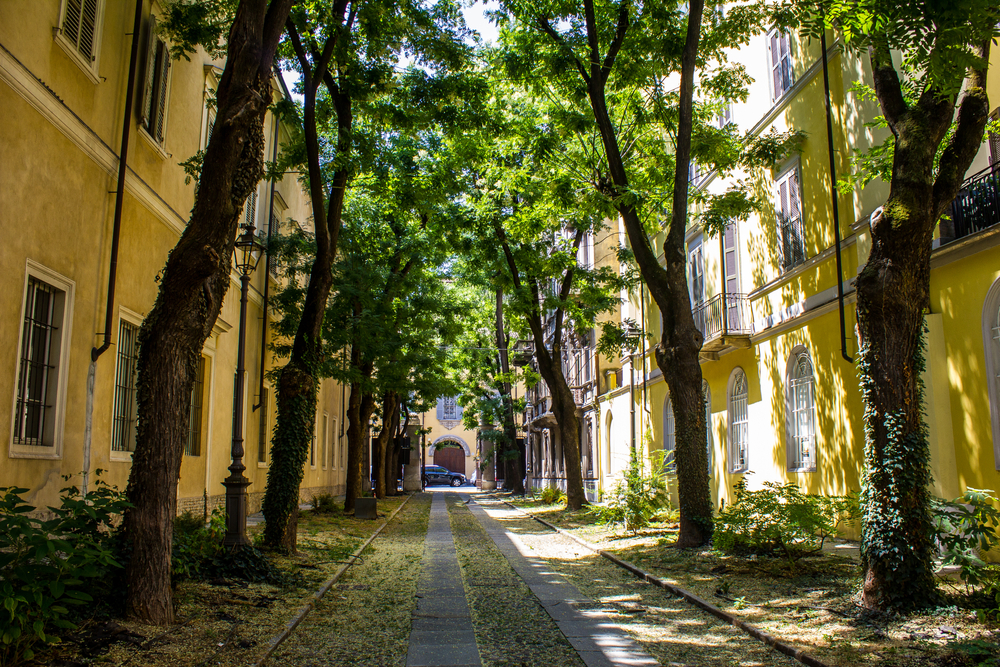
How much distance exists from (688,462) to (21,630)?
30.6 ft

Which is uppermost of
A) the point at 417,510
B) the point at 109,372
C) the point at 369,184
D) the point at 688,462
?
the point at 369,184

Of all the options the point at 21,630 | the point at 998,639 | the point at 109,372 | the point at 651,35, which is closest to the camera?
the point at 21,630

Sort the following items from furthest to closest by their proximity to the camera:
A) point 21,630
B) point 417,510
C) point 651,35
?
point 417,510
point 651,35
point 21,630

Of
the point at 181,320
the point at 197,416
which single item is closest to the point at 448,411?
the point at 197,416

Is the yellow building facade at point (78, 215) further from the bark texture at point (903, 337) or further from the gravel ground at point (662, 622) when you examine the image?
the bark texture at point (903, 337)

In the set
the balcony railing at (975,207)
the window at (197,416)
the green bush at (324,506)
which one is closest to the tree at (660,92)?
the balcony railing at (975,207)

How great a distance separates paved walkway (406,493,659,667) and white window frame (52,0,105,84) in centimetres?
726

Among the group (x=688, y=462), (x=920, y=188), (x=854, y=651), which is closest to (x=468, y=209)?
(x=688, y=462)

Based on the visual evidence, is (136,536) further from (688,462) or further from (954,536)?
(688,462)

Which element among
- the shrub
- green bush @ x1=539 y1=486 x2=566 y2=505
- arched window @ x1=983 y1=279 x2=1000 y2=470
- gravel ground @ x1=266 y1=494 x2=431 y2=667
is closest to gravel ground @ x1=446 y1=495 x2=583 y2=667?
gravel ground @ x1=266 y1=494 x2=431 y2=667

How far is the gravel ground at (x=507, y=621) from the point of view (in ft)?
19.2

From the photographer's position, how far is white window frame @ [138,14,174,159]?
1052cm

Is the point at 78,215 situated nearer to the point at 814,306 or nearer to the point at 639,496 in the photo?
the point at 639,496

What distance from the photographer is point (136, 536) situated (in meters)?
6.09
